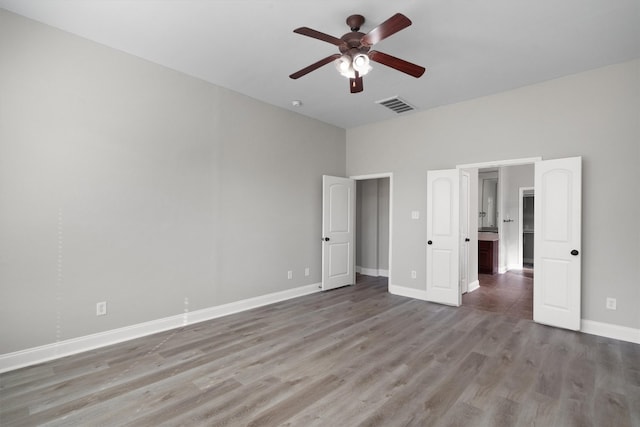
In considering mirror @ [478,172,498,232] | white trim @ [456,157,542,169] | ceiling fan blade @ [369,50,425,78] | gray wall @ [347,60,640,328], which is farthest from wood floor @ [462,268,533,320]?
ceiling fan blade @ [369,50,425,78]

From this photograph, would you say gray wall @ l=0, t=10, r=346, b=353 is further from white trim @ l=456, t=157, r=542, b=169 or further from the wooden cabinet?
the wooden cabinet

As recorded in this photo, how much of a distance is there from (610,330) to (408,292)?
2475 mm

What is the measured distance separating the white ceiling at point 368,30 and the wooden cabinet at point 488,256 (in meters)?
3.95

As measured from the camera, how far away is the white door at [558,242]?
356 centimetres

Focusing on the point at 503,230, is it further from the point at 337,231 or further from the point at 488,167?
the point at 337,231

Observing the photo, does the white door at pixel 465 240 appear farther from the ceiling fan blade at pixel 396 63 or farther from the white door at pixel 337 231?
the ceiling fan blade at pixel 396 63

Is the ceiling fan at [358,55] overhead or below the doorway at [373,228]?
overhead

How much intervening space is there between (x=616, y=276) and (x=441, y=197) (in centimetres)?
220

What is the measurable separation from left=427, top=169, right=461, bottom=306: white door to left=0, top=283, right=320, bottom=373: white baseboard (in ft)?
8.46

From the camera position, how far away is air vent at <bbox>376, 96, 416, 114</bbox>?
4521mm

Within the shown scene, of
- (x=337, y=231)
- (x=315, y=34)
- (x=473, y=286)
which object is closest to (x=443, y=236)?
(x=473, y=286)

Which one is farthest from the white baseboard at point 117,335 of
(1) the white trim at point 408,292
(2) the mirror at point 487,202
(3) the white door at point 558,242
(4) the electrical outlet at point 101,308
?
(2) the mirror at point 487,202

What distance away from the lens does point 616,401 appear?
2.22 meters

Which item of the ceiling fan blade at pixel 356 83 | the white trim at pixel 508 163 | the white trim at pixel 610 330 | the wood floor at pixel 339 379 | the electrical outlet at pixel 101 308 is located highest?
the ceiling fan blade at pixel 356 83
